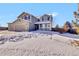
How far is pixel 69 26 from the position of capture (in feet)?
7.77

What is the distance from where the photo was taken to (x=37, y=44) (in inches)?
93.0

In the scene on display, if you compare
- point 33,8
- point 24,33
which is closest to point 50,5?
point 33,8

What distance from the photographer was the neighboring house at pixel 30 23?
2.39 m

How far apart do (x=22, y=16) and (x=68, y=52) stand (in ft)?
1.78

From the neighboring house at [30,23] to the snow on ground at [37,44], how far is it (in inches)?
1.9

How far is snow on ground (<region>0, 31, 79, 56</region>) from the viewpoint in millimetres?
2334

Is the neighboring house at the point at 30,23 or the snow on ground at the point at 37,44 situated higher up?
the neighboring house at the point at 30,23

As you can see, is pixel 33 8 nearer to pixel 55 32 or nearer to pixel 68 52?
pixel 55 32

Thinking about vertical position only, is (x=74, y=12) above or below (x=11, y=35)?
above

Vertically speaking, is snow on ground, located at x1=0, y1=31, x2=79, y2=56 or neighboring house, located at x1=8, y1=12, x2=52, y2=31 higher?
neighboring house, located at x1=8, y1=12, x2=52, y2=31

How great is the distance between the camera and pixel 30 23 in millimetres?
2402

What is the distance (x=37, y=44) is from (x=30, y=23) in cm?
21

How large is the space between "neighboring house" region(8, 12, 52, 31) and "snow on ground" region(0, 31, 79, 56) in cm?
5

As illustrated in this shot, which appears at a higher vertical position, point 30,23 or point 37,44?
point 30,23
